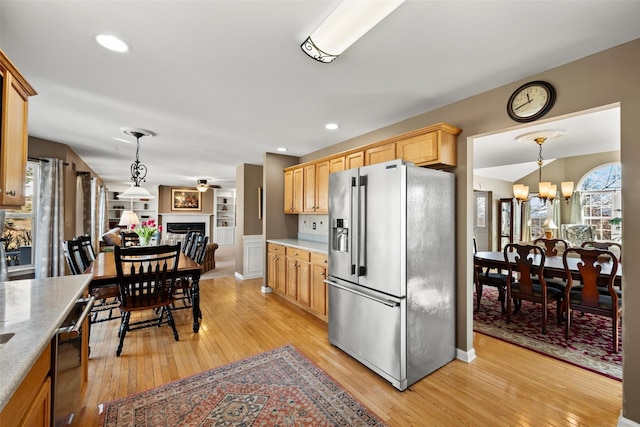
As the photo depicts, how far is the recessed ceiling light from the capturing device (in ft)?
5.61

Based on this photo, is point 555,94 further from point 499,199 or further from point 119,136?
point 499,199

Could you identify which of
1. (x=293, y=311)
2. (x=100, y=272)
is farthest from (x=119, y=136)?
(x=293, y=311)

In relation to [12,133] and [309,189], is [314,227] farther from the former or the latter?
[12,133]

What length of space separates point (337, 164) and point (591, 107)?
2473 millimetres

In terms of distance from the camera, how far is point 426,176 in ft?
7.86

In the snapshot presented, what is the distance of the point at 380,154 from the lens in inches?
121

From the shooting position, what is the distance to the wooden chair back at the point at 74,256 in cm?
287

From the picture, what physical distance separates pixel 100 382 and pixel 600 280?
4850mm

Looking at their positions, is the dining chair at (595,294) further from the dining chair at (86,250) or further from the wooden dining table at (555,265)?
the dining chair at (86,250)

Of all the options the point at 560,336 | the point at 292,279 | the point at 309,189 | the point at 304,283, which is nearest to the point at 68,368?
the point at 304,283

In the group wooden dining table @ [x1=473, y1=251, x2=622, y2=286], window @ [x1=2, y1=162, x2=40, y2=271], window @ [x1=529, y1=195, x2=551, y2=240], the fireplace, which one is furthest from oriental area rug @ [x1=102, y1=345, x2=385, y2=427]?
the fireplace

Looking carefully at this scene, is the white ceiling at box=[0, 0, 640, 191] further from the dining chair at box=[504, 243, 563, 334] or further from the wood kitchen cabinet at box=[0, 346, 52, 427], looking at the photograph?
the dining chair at box=[504, 243, 563, 334]

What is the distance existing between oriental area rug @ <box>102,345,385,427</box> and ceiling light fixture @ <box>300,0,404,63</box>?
237cm

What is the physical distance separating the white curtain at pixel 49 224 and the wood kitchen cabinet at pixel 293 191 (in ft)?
10.9
